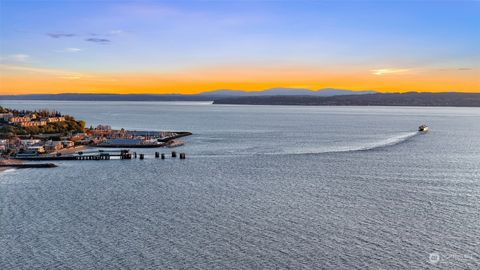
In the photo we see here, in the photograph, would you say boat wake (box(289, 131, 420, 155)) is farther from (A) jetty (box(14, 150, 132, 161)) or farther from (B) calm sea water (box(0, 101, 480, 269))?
(A) jetty (box(14, 150, 132, 161))

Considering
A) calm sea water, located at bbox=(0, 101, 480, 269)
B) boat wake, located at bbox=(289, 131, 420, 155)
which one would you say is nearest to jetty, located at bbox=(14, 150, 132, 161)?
calm sea water, located at bbox=(0, 101, 480, 269)

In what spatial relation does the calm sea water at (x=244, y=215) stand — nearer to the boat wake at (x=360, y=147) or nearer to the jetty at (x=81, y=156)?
the jetty at (x=81, y=156)

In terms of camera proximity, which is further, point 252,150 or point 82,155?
point 252,150

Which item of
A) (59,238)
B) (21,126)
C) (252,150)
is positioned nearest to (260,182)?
(59,238)

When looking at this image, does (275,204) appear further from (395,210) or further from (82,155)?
(82,155)

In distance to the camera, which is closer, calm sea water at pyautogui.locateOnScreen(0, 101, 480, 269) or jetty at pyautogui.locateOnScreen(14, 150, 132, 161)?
calm sea water at pyautogui.locateOnScreen(0, 101, 480, 269)

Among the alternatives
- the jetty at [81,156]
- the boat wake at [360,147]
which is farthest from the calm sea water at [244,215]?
the boat wake at [360,147]

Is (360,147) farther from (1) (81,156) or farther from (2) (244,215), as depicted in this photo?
(2) (244,215)

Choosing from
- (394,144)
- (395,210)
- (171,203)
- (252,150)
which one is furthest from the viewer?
(394,144)
